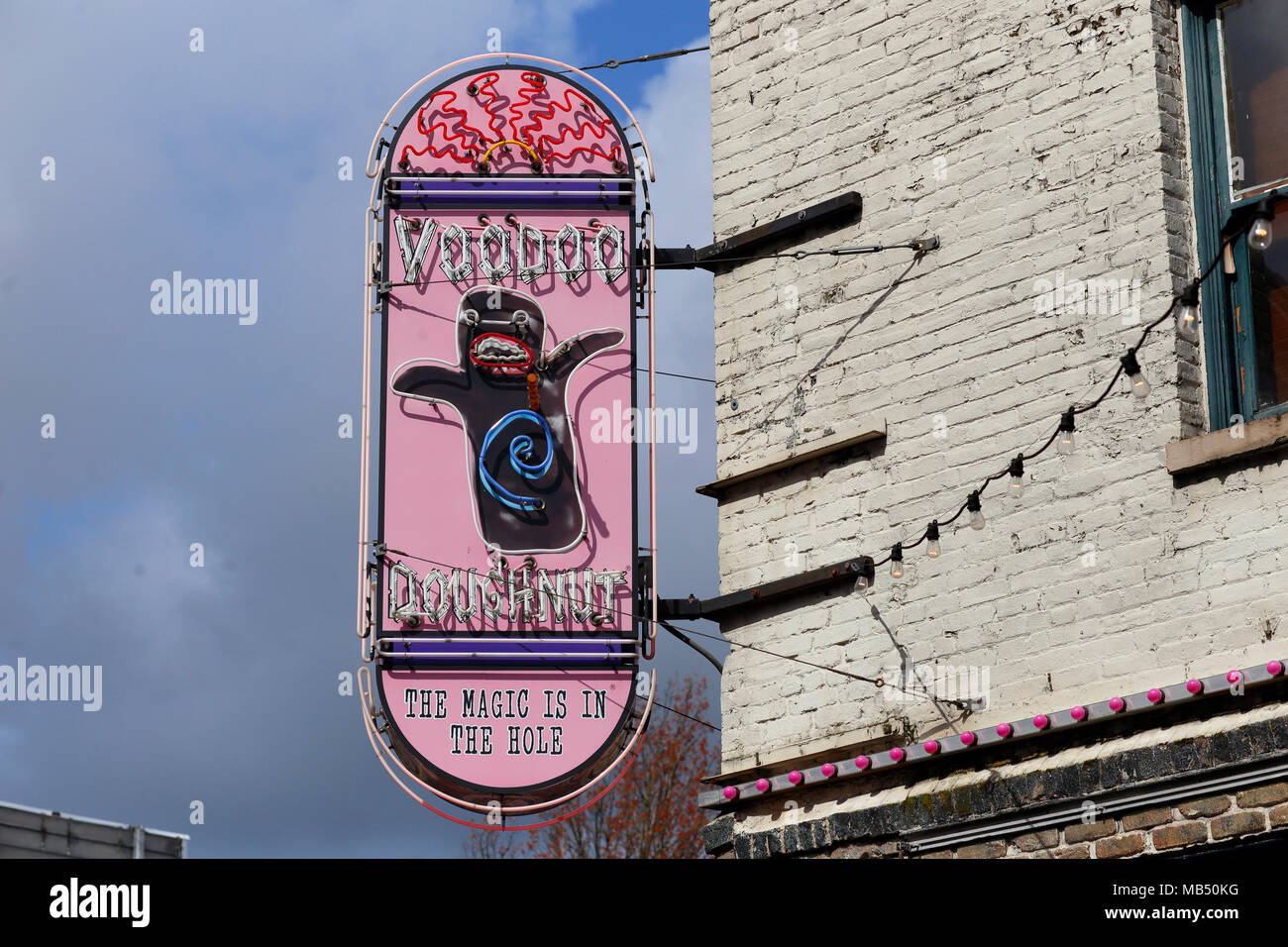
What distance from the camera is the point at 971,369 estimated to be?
898cm

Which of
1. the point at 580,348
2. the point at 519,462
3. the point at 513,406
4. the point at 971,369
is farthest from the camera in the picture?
the point at 580,348

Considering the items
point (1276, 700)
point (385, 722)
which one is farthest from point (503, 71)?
point (1276, 700)

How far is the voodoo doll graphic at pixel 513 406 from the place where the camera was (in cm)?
987

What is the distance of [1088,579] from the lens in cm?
827

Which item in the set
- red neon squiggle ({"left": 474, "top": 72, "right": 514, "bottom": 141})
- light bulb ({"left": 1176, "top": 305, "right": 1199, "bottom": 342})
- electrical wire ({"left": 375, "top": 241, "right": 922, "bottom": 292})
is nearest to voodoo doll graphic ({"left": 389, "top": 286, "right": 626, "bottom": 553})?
electrical wire ({"left": 375, "top": 241, "right": 922, "bottom": 292})

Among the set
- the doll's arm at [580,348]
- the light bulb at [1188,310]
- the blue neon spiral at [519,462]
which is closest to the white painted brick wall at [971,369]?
the light bulb at [1188,310]

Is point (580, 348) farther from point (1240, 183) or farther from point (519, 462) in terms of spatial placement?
point (1240, 183)

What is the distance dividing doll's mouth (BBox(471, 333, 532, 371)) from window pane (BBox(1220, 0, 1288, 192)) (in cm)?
390

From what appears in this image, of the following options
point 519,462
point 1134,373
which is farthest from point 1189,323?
point 519,462

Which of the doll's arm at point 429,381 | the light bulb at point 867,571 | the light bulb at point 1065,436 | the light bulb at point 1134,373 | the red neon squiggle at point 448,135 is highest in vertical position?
the red neon squiggle at point 448,135

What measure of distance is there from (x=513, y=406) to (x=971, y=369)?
8.54 feet

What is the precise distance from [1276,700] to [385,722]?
176 inches

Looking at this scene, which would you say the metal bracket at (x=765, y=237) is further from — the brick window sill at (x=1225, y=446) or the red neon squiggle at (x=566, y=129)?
the brick window sill at (x=1225, y=446)
